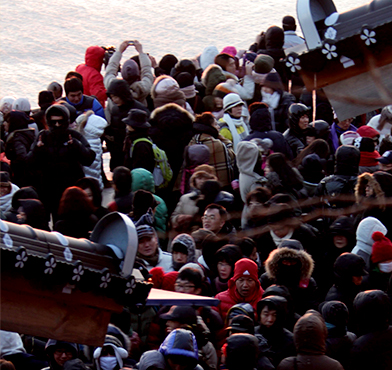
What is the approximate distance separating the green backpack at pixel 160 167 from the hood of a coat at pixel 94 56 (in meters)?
3.07

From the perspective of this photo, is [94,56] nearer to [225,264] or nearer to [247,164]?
[247,164]

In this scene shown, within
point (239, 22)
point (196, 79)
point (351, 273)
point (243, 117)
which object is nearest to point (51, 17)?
point (239, 22)

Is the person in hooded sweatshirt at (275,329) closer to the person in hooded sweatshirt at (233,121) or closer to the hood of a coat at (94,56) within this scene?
the person in hooded sweatshirt at (233,121)

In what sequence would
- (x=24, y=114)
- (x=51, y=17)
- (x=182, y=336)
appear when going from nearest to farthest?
(x=182, y=336)
(x=24, y=114)
(x=51, y=17)

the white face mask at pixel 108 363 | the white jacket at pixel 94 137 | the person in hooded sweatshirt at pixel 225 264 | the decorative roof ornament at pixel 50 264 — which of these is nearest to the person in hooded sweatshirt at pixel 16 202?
the person in hooded sweatshirt at pixel 225 264

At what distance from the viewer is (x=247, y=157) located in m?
7.09

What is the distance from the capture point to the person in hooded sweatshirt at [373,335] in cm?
455

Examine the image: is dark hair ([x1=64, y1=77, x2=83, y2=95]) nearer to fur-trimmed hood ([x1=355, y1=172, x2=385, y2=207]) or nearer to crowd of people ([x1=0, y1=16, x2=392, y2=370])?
crowd of people ([x1=0, y1=16, x2=392, y2=370])

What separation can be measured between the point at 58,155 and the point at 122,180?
2.62 feet

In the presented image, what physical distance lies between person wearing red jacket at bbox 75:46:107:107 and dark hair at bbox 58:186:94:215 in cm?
430

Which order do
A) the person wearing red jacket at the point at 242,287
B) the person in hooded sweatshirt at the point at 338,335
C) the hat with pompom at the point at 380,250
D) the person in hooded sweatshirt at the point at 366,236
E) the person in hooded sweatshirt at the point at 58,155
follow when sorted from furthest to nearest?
the person in hooded sweatshirt at the point at 58,155 < the person in hooded sweatshirt at the point at 366,236 < the hat with pompom at the point at 380,250 < the person wearing red jacket at the point at 242,287 < the person in hooded sweatshirt at the point at 338,335

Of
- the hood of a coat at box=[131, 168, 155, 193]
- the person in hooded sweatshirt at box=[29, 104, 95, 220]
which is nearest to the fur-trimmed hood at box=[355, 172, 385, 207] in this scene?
the hood of a coat at box=[131, 168, 155, 193]

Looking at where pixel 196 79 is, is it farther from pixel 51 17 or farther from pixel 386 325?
pixel 51 17

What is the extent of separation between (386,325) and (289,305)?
0.62 meters
